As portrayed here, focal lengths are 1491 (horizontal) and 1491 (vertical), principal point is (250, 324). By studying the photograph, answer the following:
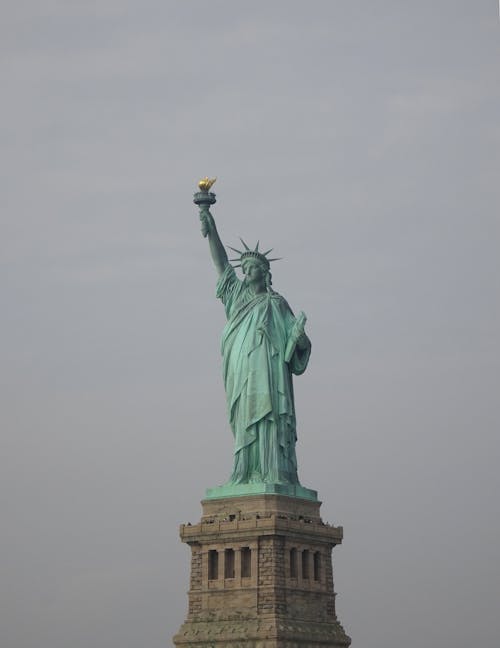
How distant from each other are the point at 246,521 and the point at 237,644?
381 cm

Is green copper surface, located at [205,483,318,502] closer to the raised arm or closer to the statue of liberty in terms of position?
the statue of liberty

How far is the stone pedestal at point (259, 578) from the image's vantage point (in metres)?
46.1

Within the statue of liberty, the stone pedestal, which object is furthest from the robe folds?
the stone pedestal

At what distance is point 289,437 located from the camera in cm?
4878

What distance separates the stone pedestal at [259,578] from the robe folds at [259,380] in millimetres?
1294

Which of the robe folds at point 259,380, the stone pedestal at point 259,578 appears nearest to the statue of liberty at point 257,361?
the robe folds at point 259,380

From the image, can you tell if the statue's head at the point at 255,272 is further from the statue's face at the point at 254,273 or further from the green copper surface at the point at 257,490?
the green copper surface at the point at 257,490

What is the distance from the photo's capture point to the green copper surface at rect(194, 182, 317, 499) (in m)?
48.2

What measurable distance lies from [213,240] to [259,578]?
11.8 meters

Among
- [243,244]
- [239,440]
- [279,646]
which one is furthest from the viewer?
[243,244]

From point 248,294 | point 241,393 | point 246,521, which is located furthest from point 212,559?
point 248,294

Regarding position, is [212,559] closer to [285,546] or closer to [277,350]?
[285,546]

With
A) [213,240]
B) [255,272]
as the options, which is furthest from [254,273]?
[213,240]

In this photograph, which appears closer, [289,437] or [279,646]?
[279,646]
